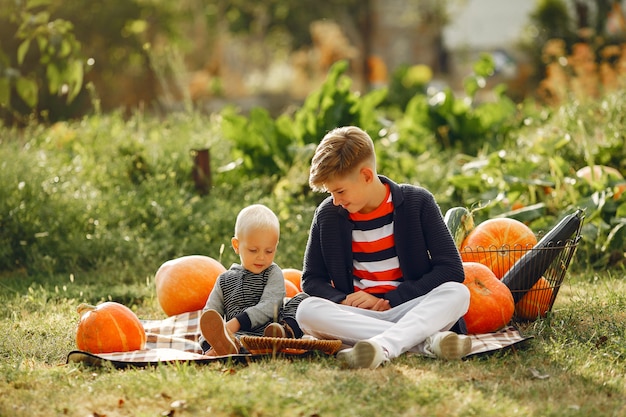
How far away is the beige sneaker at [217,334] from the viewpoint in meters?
3.89

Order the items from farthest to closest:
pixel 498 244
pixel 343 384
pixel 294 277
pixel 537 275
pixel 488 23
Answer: pixel 488 23 < pixel 294 277 < pixel 498 244 < pixel 537 275 < pixel 343 384

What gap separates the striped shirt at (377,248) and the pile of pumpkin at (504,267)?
0.44 meters

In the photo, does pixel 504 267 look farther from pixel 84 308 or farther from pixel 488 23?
pixel 488 23

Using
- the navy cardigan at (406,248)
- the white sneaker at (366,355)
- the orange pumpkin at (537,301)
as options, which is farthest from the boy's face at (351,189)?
the orange pumpkin at (537,301)

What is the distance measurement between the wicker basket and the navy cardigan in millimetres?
398

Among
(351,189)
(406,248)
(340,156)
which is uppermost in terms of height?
(340,156)

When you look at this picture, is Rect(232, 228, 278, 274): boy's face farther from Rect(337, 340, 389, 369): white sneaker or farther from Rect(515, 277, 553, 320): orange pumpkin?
Rect(515, 277, 553, 320): orange pumpkin

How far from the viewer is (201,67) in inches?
854

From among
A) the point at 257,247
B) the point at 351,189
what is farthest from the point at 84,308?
the point at 351,189

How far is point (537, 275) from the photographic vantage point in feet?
15.4

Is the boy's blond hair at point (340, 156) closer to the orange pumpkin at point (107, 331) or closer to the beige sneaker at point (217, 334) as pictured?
the beige sneaker at point (217, 334)

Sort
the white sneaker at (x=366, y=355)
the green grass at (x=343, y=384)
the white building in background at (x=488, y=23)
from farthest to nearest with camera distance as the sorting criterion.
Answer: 1. the white building in background at (x=488, y=23)
2. the white sneaker at (x=366, y=355)
3. the green grass at (x=343, y=384)

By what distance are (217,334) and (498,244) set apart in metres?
1.92

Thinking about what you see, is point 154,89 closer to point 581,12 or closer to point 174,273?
point 581,12
